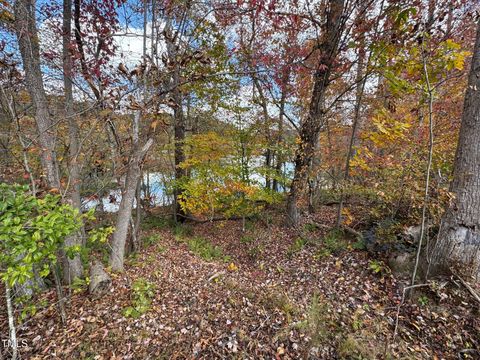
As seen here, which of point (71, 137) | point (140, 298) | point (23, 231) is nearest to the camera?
point (23, 231)

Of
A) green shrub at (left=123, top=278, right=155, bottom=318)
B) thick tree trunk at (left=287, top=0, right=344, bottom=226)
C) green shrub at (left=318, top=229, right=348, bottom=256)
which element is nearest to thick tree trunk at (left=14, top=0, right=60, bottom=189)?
green shrub at (left=123, top=278, right=155, bottom=318)

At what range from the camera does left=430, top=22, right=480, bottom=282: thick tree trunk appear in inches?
101

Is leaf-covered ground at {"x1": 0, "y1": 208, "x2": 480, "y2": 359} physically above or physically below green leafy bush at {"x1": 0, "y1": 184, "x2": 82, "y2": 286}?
below

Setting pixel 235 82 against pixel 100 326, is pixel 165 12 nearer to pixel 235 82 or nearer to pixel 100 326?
pixel 235 82

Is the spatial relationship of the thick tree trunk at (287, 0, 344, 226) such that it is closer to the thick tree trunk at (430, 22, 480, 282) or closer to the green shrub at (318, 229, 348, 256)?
the green shrub at (318, 229, 348, 256)

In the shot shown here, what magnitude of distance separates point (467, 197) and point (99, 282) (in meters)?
5.24

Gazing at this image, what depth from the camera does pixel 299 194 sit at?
17.7ft

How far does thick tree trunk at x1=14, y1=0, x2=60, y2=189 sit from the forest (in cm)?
2

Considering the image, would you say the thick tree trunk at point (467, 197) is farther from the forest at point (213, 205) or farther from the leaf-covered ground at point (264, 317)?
the leaf-covered ground at point (264, 317)

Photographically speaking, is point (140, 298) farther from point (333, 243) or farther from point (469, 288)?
Answer: point (469, 288)

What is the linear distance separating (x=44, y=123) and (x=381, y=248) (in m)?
5.97

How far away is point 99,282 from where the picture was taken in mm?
3025

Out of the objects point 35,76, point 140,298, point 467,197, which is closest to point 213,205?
point 140,298

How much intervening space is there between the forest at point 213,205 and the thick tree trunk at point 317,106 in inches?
1.3
